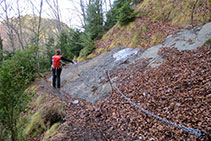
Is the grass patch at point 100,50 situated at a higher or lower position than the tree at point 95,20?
lower

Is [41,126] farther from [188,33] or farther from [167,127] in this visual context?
[188,33]

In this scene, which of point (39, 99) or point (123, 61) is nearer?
point (39, 99)

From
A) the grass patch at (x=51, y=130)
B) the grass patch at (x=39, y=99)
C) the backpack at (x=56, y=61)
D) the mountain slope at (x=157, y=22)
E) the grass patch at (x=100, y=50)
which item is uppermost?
the mountain slope at (x=157, y=22)

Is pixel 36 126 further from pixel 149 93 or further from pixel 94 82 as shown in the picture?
pixel 149 93

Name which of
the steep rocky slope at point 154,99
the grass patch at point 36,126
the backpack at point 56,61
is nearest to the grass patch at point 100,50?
the steep rocky slope at point 154,99

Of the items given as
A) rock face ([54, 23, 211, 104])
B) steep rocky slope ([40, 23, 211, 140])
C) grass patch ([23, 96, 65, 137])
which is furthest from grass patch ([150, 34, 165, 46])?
grass patch ([23, 96, 65, 137])

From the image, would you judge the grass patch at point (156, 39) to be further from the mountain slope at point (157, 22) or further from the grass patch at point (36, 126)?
the grass patch at point (36, 126)

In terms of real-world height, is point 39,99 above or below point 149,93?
below

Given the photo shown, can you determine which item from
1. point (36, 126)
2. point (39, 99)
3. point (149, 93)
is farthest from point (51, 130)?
point (149, 93)

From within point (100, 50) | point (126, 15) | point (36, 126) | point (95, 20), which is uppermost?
point (95, 20)

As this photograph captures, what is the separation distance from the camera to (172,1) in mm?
9125

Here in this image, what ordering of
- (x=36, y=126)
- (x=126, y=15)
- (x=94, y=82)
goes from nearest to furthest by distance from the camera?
(x=36, y=126) → (x=94, y=82) → (x=126, y=15)

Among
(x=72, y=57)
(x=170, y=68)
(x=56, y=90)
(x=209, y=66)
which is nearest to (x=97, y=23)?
(x=72, y=57)

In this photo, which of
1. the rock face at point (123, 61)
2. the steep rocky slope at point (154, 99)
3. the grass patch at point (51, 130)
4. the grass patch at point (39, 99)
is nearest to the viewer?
the steep rocky slope at point (154, 99)
